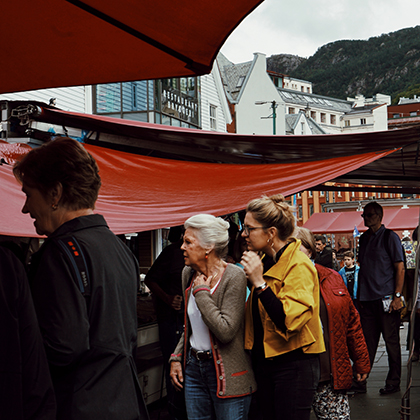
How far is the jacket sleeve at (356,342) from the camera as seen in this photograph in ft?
14.1

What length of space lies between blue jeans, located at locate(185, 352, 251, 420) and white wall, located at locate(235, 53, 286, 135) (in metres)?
44.7

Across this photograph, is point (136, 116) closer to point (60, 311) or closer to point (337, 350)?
point (337, 350)

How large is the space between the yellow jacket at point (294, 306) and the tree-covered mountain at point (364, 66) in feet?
495

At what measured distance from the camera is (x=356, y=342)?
14.1 feet

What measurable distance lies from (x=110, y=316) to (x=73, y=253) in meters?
0.25

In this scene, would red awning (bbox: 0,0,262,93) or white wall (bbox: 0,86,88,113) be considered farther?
white wall (bbox: 0,86,88,113)

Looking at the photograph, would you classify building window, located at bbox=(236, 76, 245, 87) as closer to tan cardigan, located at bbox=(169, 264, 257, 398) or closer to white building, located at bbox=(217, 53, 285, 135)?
white building, located at bbox=(217, 53, 285, 135)

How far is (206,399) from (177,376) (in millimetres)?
318

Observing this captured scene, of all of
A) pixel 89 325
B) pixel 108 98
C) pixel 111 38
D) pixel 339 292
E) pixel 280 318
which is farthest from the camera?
pixel 108 98

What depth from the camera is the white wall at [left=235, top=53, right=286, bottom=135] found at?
159 feet

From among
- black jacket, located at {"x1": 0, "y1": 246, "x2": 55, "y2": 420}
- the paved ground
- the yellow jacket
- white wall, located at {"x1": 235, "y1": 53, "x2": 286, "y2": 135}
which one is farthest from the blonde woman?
white wall, located at {"x1": 235, "y1": 53, "x2": 286, "y2": 135}

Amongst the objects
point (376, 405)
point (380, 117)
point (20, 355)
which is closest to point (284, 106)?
point (380, 117)

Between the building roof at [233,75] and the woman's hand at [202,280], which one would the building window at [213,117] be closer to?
the building roof at [233,75]

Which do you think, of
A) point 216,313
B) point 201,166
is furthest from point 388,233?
point 216,313
